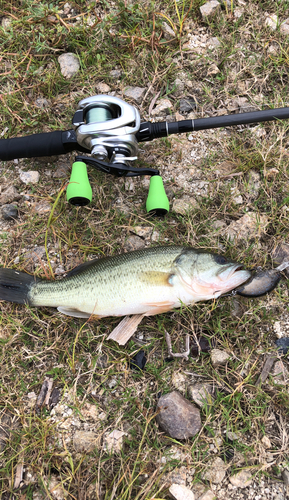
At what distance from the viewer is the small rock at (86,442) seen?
10.0ft

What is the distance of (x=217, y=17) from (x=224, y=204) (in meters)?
2.58

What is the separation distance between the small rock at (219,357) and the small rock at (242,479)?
936 millimetres

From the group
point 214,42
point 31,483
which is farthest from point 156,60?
point 31,483

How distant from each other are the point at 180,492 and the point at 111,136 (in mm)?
3284

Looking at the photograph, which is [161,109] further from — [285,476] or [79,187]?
[285,476]

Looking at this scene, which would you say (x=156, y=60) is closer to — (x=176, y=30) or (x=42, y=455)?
(x=176, y=30)

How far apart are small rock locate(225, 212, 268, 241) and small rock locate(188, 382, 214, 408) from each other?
1563 millimetres

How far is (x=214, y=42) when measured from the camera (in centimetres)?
427

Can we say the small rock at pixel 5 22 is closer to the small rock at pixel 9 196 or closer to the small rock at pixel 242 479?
Result: the small rock at pixel 9 196

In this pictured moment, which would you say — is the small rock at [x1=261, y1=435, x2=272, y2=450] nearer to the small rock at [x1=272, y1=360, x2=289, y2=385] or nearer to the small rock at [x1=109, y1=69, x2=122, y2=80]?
the small rock at [x1=272, y1=360, x2=289, y2=385]

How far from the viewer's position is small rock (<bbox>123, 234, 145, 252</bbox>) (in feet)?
12.0

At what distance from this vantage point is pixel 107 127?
3.15 meters

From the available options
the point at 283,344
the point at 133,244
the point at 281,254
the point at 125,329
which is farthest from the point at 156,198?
the point at 283,344

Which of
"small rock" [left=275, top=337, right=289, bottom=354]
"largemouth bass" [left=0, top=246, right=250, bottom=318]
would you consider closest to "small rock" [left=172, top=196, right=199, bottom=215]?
"largemouth bass" [left=0, top=246, right=250, bottom=318]
